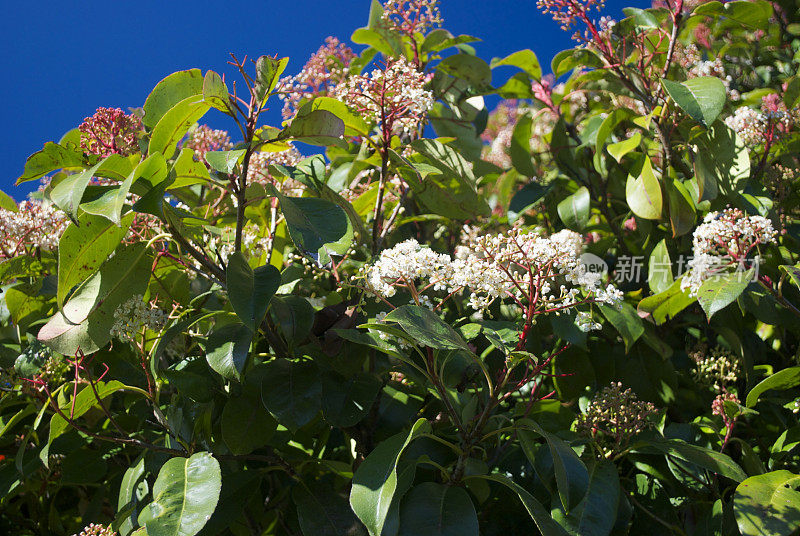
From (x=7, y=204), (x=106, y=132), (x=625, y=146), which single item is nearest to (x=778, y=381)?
(x=625, y=146)

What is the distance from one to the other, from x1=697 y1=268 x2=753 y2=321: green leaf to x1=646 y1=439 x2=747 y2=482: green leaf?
12.9 inches

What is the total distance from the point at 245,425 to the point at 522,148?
1469 millimetres

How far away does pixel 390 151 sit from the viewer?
5.69 ft

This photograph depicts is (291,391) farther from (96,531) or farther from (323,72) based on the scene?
(323,72)

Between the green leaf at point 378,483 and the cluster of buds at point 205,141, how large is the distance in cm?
127

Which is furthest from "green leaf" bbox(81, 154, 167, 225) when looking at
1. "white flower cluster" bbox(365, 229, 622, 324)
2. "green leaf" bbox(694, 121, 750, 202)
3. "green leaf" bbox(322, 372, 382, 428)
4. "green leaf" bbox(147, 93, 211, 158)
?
"green leaf" bbox(694, 121, 750, 202)

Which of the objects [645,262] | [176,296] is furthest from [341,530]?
[645,262]

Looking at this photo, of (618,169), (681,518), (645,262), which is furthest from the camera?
(618,169)

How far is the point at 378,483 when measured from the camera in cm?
122

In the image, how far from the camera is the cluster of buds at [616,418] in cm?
158

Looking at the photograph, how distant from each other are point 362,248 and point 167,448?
77cm

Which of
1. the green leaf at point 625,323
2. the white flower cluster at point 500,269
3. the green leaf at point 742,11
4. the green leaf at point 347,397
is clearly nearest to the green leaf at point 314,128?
the white flower cluster at point 500,269

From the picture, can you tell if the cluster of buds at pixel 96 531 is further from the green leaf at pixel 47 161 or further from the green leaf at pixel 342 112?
the green leaf at pixel 342 112

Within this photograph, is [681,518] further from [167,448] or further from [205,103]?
[205,103]
